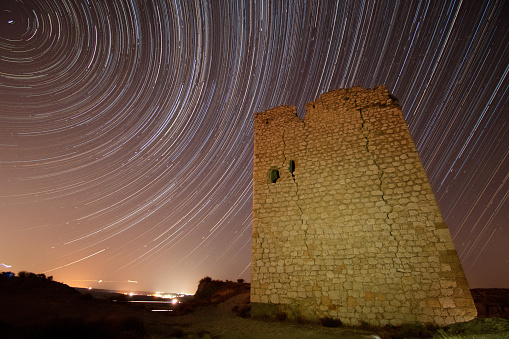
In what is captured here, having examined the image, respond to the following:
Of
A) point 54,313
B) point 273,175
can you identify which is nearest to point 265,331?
point 273,175

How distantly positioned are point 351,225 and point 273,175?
3.05 meters

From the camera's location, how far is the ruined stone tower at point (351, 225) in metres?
5.73

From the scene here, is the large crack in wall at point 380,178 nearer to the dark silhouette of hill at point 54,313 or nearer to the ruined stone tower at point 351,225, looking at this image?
the ruined stone tower at point 351,225

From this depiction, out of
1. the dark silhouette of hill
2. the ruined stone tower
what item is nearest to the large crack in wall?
the ruined stone tower

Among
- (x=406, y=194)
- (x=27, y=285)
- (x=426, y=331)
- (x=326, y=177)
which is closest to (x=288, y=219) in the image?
(x=326, y=177)

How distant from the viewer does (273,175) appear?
28.0ft

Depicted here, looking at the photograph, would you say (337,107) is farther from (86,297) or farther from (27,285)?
(27,285)

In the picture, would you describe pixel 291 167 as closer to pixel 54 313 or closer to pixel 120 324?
pixel 120 324

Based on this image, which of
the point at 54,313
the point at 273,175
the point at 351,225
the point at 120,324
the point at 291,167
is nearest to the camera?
the point at 120,324

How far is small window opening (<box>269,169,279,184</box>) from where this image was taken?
845 centimetres

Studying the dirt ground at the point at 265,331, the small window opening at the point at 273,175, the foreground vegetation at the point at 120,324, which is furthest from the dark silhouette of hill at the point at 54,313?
the small window opening at the point at 273,175

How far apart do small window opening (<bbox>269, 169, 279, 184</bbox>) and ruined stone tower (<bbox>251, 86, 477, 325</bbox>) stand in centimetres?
4

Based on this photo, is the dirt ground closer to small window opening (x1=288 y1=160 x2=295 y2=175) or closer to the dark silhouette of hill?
the dark silhouette of hill

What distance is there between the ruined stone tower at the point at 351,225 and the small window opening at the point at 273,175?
38mm
